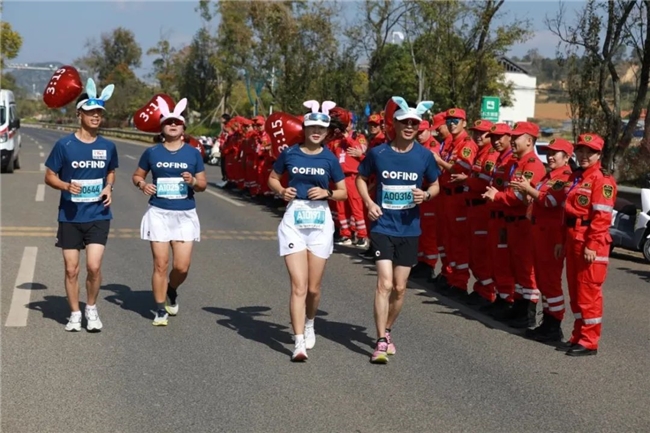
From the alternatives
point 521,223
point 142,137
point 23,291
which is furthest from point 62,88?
point 142,137

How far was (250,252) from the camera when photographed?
1434 centimetres

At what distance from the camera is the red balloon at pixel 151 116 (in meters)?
9.38

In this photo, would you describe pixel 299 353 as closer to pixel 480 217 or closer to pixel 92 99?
pixel 92 99

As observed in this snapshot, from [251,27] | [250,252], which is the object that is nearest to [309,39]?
[251,27]

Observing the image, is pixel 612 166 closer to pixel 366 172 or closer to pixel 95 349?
pixel 366 172

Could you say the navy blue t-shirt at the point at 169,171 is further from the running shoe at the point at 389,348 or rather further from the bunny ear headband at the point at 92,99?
the running shoe at the point at 389,348

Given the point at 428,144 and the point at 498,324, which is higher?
the point at 428,144

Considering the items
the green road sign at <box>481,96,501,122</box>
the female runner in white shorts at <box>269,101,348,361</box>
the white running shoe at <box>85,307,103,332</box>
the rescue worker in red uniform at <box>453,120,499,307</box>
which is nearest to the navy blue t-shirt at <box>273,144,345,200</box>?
the female runner in white shorts at <box>269,101,348,361</box>

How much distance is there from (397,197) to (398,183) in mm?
117

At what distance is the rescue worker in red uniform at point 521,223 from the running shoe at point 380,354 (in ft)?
6.69

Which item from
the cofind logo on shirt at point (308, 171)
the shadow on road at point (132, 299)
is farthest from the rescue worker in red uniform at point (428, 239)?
the cofind logo on shirt at point (308, 171)

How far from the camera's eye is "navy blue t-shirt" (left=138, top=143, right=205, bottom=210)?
29.7 feet

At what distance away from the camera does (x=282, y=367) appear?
765 centimetres

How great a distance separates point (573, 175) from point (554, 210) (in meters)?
0.45
